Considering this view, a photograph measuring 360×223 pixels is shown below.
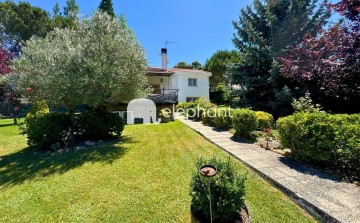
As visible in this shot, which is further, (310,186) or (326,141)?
(326,141)

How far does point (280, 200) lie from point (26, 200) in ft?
17.4

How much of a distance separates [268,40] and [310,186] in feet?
36.3

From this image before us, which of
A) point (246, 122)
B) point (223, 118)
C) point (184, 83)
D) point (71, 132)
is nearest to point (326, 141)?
point (246, 122)

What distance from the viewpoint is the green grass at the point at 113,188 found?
3.72 metres

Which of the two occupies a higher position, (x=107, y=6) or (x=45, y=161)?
(x=107, y=6)

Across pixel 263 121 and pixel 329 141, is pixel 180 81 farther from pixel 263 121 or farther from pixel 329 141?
pixel 329 141

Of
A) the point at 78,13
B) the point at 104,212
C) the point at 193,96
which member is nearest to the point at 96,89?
the point at 78,13


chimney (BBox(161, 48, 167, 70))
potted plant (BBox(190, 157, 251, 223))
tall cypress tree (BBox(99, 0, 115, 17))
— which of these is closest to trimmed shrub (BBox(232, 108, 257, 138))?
potted plant (BBox(190, 157, 251, 223))

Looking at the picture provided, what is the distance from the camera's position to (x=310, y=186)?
4.32 m

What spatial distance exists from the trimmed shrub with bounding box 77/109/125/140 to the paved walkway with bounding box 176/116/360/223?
588cm

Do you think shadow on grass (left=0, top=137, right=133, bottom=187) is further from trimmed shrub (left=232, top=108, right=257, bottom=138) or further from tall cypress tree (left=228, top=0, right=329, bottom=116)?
tall cypress tree (left=228, top=0, right=329, bottom=116)

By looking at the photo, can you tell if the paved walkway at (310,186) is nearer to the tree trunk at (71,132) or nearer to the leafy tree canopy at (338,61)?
the leafy tree canopy at (338,61)

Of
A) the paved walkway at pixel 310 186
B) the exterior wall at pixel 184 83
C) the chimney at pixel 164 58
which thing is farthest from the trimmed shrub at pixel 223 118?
the chimney at pixel 164 58

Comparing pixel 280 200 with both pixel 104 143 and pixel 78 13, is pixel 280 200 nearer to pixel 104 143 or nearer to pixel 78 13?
pixel 104 143
